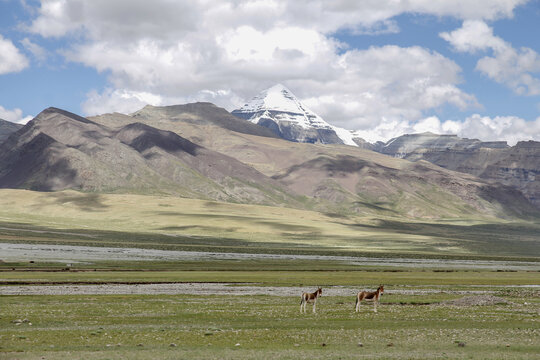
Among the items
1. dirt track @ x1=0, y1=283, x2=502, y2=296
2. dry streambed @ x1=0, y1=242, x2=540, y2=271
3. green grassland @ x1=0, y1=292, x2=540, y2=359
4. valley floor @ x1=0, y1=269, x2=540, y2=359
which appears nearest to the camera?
green grassland @ x1=0, y1=292, x2=540, y2=359

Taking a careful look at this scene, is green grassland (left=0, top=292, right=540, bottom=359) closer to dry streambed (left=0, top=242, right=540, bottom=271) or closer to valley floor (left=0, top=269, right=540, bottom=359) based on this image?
valley floor (left=0, top=269, right=540, bottom=359)

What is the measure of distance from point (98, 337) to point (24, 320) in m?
6.92

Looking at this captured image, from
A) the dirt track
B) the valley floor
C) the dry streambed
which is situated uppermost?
the valley floor

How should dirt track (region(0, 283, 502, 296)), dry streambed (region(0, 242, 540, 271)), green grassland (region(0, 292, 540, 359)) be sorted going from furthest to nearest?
dry streambed (region(0, 242, 540, 271)), dirt track (region(0, 283, 502, 296)), green grassland (region(0, 292, 540, 359))

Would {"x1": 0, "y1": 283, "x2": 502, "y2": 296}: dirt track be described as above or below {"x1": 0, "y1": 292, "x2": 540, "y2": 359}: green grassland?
below

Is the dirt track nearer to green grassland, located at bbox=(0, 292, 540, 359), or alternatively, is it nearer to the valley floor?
the valley floor

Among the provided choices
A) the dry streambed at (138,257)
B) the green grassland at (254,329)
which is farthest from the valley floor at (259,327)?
the dry streambed at (138,257)

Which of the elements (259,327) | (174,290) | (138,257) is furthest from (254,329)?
(138,257)

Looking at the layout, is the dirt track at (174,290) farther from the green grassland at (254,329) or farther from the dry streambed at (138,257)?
the dry streambed at (138,257)

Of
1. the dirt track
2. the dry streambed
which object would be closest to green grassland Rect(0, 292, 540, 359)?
the dirt track

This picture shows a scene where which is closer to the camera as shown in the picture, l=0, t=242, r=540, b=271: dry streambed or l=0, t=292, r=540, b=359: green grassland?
l=0, t=292, r=540, b=359: green grassland

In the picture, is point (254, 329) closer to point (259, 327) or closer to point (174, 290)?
point (259, 327)

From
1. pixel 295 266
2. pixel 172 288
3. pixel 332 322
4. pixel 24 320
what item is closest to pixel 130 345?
pixel 24 320

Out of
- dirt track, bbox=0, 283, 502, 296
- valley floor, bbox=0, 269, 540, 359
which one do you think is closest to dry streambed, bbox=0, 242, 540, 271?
dirt track, bbox=0, 283, 502, 296
